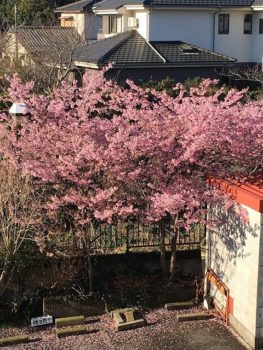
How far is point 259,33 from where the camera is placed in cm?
3234

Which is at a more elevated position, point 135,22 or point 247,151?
point 135,22

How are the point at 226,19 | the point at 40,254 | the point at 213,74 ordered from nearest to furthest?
the point at 40,254 < the point at 213,74 < the point at 226,19

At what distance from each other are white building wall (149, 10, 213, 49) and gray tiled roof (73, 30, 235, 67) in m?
0.66

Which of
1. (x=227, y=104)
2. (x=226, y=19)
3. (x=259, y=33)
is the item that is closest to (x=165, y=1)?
(x=226, y=19)

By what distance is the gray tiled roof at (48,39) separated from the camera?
27.7 meters

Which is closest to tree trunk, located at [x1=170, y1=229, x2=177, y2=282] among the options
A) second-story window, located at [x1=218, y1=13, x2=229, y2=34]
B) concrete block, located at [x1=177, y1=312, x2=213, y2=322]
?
concrete block, located at [x1=177, y1=312, x2=213, y2=322]

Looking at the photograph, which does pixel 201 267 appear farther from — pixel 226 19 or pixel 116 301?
pixel 226 19

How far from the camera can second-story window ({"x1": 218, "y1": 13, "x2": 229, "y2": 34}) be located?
31.3 meters

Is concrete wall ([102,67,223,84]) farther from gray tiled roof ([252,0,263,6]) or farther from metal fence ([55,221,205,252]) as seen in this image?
metal fence ([55,221,205,252])

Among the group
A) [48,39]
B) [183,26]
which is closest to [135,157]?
[183,26]

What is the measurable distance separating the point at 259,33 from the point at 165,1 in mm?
6833

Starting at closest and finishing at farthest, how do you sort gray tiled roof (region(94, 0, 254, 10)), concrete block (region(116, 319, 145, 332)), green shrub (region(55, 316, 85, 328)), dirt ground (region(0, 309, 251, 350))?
1. dirt ground (region(0, 309, 251, 350))
2. concrete block (region(116, 319, 145, 332))
3. green shrub (region(55, 316, 85, 328))
4. gray tiled roof (region(94, 0, 254, 10))

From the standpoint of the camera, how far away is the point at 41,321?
29.3ft

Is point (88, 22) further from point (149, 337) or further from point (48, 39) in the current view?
point (149, 337)
